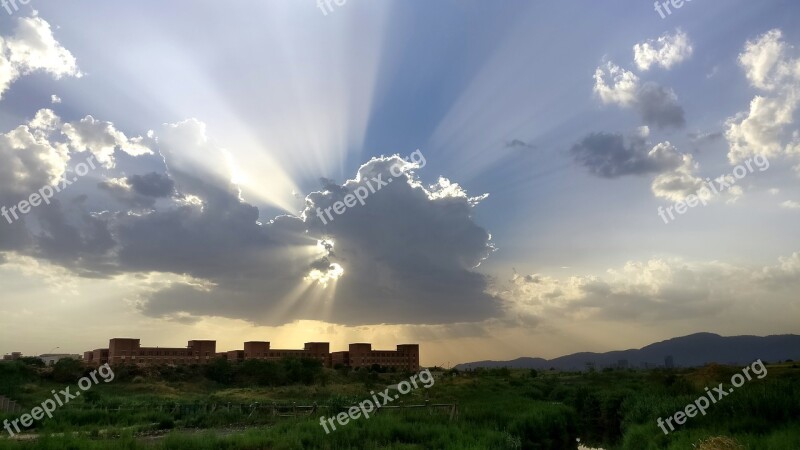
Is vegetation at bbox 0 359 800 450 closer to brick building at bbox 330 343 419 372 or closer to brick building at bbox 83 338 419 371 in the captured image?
brick building at bbox 83 338 419 371

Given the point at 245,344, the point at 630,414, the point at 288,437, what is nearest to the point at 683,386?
the point at 630,414

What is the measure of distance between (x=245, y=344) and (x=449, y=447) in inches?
4862

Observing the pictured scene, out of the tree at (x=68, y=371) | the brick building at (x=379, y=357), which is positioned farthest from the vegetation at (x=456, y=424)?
the brick building at (x=379, y=357)

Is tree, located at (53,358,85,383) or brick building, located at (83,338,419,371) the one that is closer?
tree, located at (53,358,85,383)

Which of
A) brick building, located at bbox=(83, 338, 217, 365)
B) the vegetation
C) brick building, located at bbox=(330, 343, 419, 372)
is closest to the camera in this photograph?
the vegetation

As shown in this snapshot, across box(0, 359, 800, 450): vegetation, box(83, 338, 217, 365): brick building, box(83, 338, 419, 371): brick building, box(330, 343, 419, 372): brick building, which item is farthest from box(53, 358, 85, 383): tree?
box(330, 343, 419, 372): brick building

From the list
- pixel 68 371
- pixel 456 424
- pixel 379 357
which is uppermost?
pixel 379 357

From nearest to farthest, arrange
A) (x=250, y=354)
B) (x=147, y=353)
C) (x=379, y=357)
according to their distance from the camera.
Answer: (x=147, y=353) → (x=250, y=354) → (x=379, y=357)

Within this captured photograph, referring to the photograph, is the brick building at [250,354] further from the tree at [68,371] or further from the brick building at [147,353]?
the tree at [68,371]

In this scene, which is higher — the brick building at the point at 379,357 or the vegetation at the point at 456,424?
the brick building at the point at 379,357

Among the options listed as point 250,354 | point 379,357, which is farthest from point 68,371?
point 379,357

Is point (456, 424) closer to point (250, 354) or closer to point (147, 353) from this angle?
point (147, 353)

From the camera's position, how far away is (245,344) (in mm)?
138500

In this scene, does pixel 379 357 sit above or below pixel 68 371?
above
